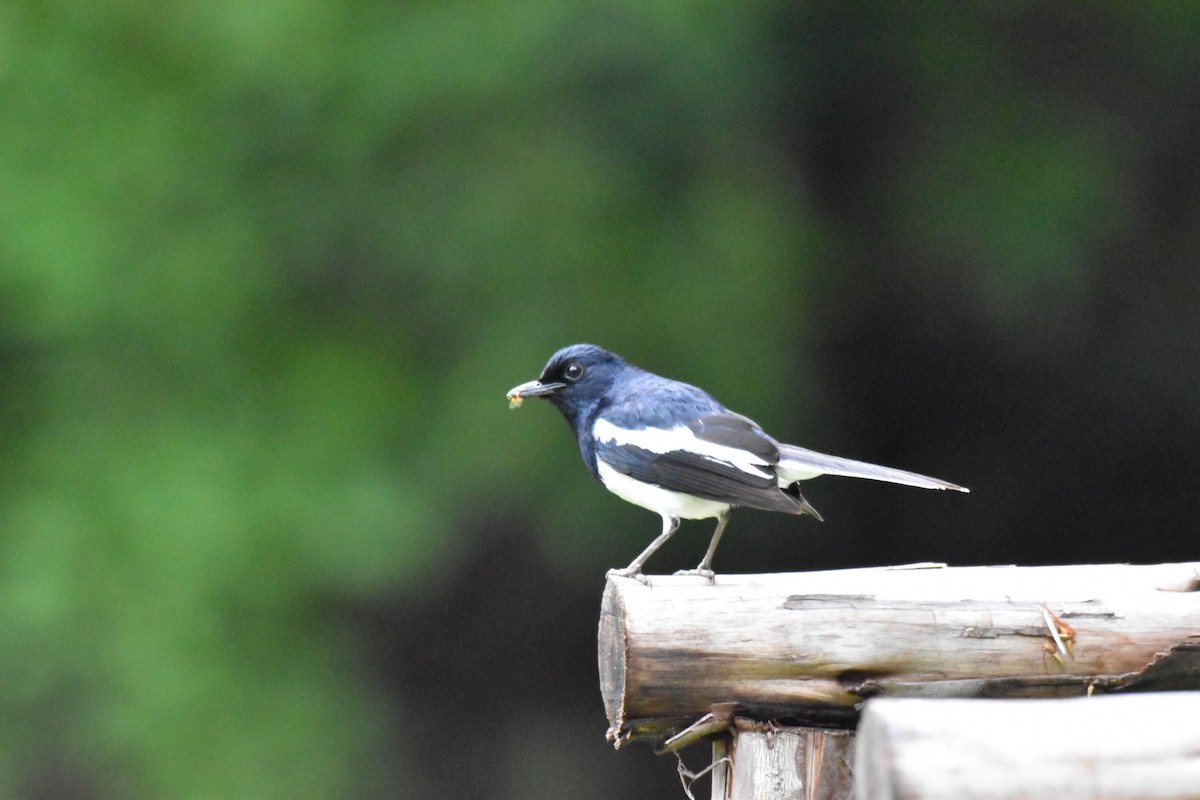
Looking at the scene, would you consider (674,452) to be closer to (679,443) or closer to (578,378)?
(679,443)

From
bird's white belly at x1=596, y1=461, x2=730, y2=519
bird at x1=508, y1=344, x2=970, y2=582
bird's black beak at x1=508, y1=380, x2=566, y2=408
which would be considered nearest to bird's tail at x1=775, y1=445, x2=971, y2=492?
bird at x1=508, y1=344, x2=970, y2=582

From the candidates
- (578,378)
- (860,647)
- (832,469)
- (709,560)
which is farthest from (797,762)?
(578,378)

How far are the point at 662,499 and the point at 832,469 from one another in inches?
20.0

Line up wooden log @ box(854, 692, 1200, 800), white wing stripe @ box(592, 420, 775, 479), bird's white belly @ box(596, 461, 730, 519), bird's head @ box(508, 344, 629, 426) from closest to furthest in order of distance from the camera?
wooden log @ box(854, 692, 1200, 800) → white wing stripe @ box(592, 420, 775, 479) → bird's white belly @ box(596, 461, 730, 519) → bird's head @ box(508, 344, 629, 426)

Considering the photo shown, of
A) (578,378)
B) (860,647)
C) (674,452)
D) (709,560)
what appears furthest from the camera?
(578,378)

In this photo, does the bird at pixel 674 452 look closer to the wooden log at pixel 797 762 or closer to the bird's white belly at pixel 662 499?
the bird's white belly at pixel 662 499

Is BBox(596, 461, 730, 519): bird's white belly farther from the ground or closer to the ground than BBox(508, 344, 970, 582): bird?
closer to the ground

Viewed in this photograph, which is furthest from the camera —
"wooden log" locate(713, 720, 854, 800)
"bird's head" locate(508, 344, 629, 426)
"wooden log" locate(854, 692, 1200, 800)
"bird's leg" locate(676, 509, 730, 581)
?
"bird's head" locate(508, 344, 629, 426)

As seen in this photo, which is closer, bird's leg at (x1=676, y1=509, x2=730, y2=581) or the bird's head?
bird's leg at (x1=676, y1=509, x2=730, y2=581)

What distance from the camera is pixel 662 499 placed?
4.06 meters

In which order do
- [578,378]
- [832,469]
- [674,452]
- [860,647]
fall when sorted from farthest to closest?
[578,378] < [674,452] < [832,469] < [860,647]

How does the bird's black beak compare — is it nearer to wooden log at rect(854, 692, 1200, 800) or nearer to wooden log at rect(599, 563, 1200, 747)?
wooden log at rect(599, 563, 1200, 747)

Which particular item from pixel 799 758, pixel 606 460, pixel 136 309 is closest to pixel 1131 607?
pixel 799 758

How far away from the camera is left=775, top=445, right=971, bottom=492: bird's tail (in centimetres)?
377
